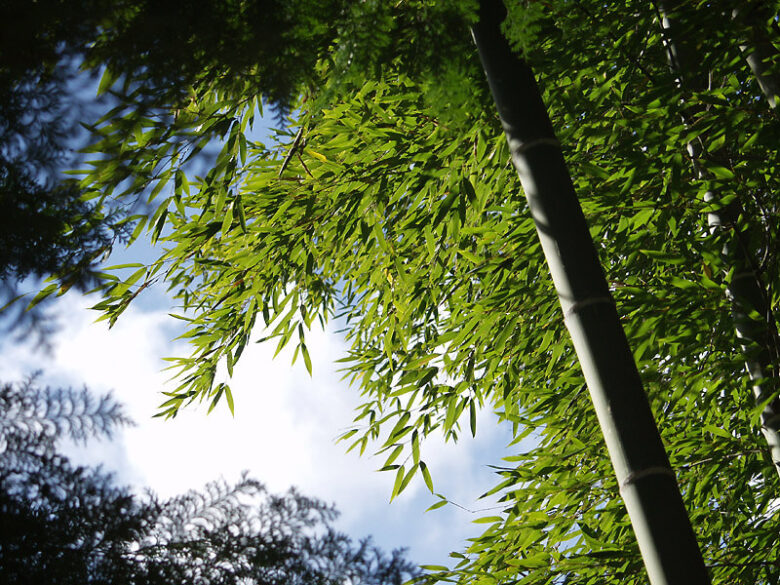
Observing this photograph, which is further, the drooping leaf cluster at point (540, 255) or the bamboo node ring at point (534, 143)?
the drooping leaf cluster at point (540, 255)

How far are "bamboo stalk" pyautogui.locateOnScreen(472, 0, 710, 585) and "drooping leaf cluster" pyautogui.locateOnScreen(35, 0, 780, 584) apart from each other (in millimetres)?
365

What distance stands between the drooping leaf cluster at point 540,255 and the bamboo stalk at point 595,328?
37 cm

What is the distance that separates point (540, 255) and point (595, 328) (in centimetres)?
139

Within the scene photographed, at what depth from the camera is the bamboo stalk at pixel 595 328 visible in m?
1.59

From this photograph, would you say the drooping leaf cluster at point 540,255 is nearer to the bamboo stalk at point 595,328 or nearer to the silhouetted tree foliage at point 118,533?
the bamboo stalk at point 595,328

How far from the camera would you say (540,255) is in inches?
121

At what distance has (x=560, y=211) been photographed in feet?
5.97

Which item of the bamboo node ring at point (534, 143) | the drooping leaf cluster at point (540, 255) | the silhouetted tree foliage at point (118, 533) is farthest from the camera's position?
the drooping leaf cluster at point (540, 255)

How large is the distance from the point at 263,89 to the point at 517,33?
0.66 m

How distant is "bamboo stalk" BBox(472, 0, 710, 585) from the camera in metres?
1.59

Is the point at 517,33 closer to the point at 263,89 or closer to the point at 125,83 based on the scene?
the point at 263,89

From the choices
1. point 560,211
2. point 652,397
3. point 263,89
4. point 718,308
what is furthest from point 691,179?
point 263,89

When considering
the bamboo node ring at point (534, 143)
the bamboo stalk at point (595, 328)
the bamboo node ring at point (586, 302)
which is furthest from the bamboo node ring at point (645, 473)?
the bamboo node ring at point (534, 143)

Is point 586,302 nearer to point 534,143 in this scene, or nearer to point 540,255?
point 534,143
